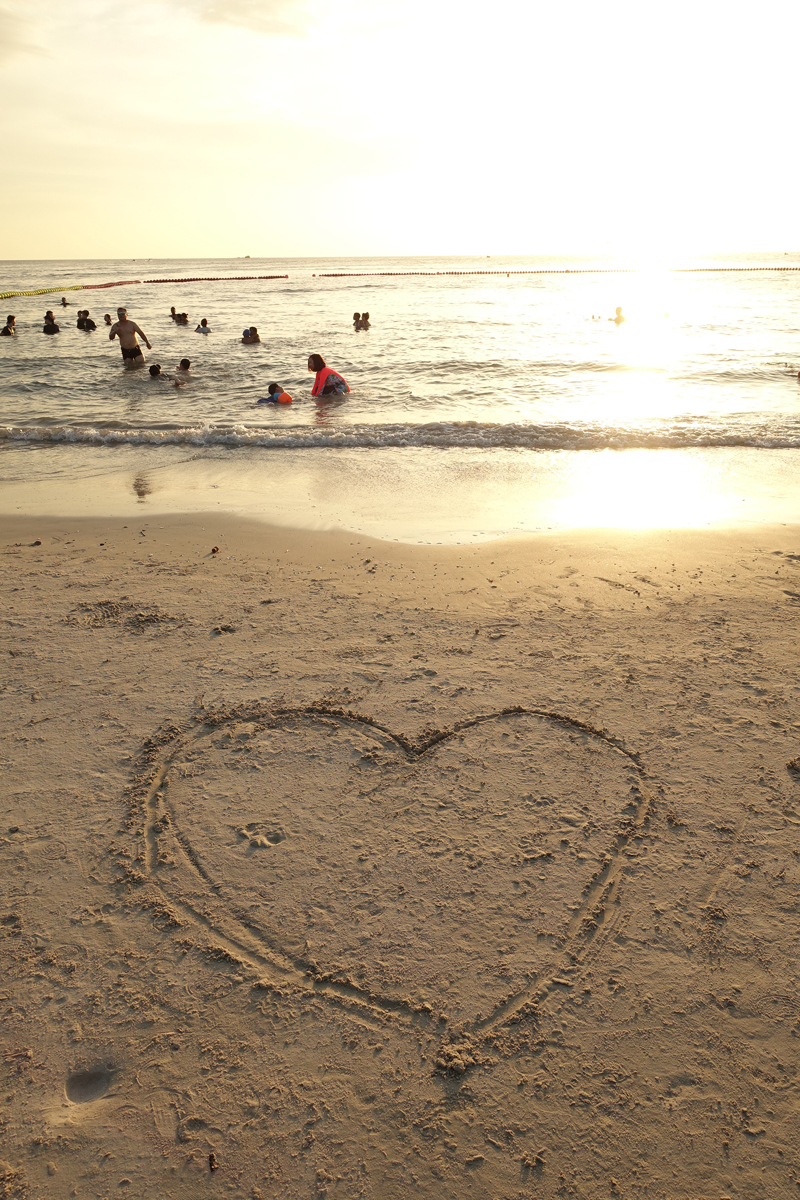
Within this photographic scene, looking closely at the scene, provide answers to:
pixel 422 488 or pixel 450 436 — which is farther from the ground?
pixel 450 436

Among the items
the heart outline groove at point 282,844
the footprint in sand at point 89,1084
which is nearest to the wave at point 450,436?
the heart outline groove at point 282,844

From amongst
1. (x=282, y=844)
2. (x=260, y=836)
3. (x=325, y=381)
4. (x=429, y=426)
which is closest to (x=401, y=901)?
(x=282, y=844)

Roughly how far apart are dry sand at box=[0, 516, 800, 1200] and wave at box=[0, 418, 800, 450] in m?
5.22

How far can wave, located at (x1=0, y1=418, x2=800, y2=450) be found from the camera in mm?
8961

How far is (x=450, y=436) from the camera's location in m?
9.55

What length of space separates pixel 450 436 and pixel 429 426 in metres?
0.60

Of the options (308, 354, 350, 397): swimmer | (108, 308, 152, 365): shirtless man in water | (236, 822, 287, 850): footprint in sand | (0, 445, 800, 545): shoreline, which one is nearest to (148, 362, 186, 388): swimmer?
(108, 308, 152, 365): shirtless man in water

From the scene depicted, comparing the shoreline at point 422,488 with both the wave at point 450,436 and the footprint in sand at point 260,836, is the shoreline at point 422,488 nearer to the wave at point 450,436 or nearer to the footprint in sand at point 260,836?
the wave at point 450,436

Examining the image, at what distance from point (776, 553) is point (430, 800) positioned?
3.78 metres

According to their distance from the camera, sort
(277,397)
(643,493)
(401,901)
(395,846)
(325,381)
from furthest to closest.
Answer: (325,381) → (277,397) → (643,493) → (395,846) → (401,901)

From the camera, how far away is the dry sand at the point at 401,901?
5.71 ft

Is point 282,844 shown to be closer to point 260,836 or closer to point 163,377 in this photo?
point 260,836

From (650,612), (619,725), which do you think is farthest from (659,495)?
(619,725)

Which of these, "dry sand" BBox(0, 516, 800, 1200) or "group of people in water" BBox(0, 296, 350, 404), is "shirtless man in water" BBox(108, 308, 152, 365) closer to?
"group of people in water" BBox(0, 296, 350, 404)
